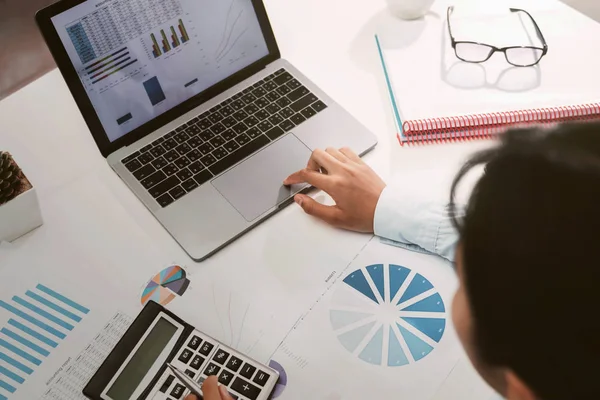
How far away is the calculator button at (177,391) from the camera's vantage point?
62 centimetres

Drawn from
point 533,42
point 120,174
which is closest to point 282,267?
point 120,174

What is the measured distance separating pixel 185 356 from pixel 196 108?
15.7 inches

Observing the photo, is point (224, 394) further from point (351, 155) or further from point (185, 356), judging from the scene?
point (351, 155)

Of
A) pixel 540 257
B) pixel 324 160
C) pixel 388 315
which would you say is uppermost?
pixel 540 257

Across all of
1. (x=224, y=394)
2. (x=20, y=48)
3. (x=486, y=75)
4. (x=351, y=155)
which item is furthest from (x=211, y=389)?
(x=20, y=48)

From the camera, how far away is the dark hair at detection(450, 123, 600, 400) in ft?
1.20

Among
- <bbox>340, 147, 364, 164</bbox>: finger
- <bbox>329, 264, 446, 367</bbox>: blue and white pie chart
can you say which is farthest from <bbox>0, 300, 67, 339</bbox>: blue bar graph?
<bbox>340, 147, 364, 164</bbox>: finger

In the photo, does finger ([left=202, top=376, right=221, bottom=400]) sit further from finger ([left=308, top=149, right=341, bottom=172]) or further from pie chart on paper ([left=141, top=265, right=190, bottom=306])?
finger ([left=308, top=149, right=341, bottom=172])

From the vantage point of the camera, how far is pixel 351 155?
31.9 inches

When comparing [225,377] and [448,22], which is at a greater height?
[448,22]

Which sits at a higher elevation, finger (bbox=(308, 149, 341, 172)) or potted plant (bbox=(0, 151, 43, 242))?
potted plant (bbox=(0, 151, 43, 242))

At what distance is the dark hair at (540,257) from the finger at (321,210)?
0.32 meters

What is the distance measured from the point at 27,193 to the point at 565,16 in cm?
92

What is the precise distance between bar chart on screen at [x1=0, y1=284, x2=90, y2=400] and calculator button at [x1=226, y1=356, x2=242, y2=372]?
0.65 ft
